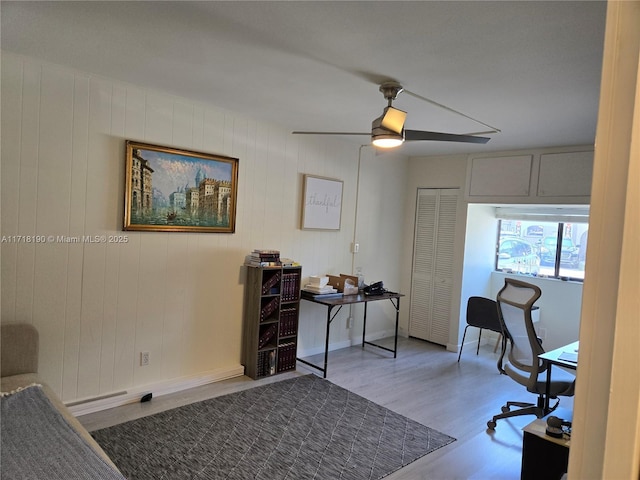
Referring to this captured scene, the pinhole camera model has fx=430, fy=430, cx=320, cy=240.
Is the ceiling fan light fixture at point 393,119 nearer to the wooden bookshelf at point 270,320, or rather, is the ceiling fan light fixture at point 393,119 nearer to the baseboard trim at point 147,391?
the wooden bookshelf at point 270,320

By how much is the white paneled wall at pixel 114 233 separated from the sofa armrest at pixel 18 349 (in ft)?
0.58

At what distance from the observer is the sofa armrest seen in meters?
2.62

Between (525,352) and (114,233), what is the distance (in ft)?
10.6

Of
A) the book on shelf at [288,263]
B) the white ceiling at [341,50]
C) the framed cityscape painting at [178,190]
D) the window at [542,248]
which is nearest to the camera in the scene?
the white ceiling at [341,50]

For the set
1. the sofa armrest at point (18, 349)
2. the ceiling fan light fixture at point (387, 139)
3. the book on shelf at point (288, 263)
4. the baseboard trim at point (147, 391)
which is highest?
the ceiling fan light fixture at point (387, 139)

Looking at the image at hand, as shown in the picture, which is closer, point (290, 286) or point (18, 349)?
point (18, 349)

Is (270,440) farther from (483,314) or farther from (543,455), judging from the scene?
(483,314)

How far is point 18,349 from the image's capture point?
8.76 ft

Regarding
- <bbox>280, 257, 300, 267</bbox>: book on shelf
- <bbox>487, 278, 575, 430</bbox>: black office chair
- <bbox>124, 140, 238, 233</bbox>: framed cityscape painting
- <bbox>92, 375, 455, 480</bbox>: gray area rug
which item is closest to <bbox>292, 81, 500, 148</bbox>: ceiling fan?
<bbox>487, 278, 575, 430</bbox>: black office chair

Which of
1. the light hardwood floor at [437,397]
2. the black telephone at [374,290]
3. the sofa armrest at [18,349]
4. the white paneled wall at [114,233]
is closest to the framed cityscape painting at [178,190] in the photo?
the white paneled wall at [114,233]

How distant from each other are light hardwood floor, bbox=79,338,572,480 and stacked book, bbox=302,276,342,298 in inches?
29.4

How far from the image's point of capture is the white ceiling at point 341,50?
6.23 feet

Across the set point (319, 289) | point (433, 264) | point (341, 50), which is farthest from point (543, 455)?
point (433, 264)

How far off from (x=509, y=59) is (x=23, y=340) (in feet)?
10.8
